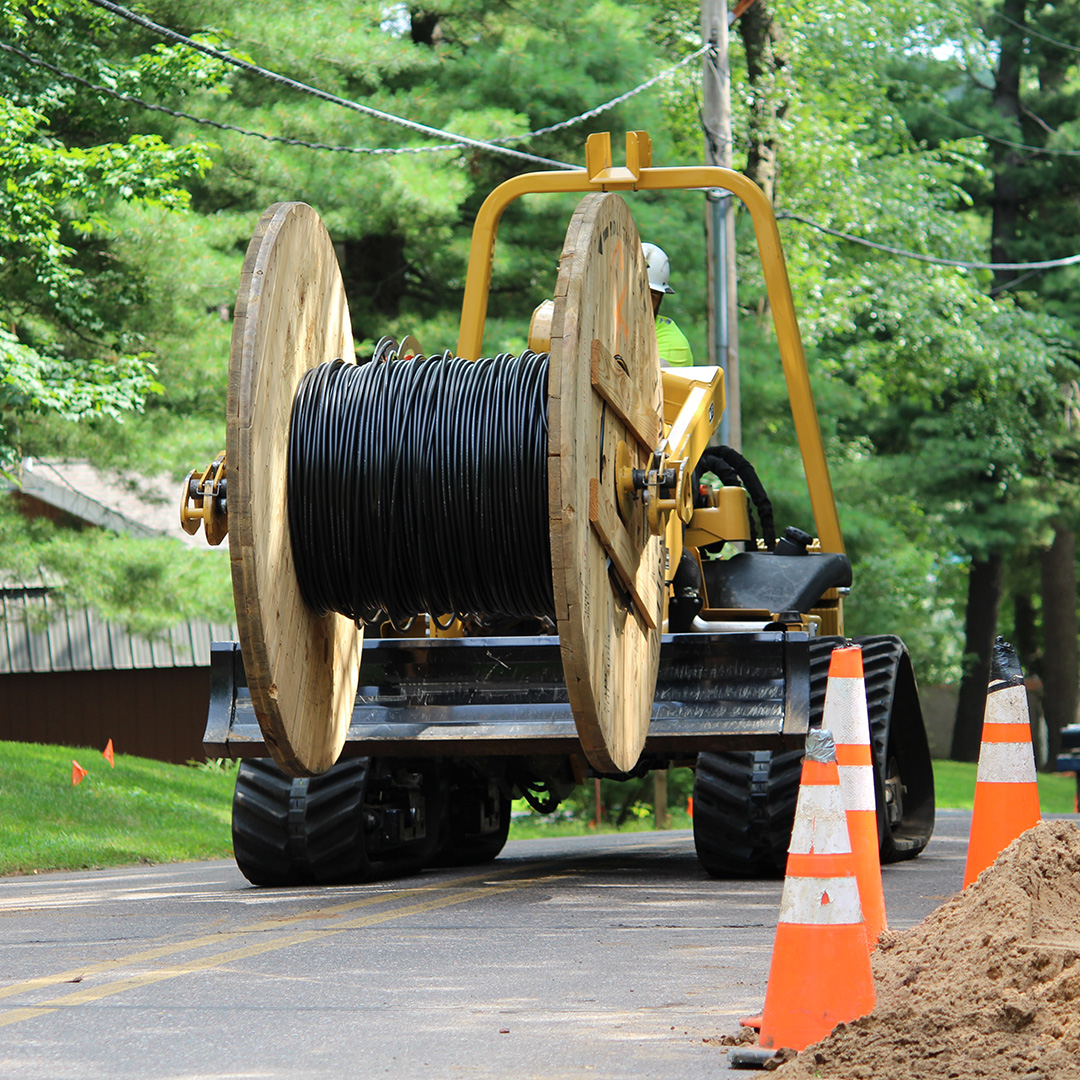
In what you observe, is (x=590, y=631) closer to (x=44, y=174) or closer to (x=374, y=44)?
(x=44, y=174)

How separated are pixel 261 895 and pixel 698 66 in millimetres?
20793

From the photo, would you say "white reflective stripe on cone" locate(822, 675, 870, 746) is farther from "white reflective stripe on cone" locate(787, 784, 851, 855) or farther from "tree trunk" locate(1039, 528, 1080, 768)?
"tree trunk" locate(1039, 528, 1080, 768)

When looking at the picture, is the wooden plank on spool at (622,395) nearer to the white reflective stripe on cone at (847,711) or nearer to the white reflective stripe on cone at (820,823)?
the white reflective stripe on cone at (847,711)

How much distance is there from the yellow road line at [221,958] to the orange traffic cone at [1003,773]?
2470 mm

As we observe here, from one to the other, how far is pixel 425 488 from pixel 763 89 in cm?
2056

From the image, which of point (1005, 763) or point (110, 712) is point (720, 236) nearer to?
point (1005, 763)

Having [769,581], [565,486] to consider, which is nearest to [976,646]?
[769,581]

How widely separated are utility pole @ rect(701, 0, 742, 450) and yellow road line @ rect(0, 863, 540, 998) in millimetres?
8316

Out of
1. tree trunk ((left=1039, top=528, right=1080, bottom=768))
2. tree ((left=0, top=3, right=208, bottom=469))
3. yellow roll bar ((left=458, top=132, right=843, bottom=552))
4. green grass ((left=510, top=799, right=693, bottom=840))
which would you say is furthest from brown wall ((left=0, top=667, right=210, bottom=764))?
tree trunk ((left=1039, top=528, right=1080, bottom=768))


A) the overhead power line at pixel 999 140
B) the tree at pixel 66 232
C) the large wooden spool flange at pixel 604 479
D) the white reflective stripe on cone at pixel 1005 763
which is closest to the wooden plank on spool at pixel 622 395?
the large wooden spool flange at pixel 604 479

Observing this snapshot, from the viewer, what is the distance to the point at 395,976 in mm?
5762

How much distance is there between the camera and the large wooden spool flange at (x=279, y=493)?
6.49m

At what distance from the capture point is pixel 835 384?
2438 cm

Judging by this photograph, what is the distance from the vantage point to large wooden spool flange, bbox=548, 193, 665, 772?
6.03 metres
